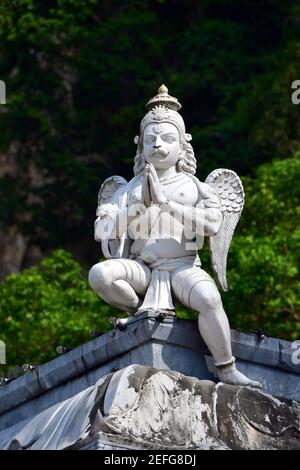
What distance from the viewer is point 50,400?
892 inches

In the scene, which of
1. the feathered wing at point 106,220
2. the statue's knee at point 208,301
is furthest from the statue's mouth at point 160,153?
the statue's knee at point 208,301

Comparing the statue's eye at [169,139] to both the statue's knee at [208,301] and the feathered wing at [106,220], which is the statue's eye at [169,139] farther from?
the statue's knee at [208,301]

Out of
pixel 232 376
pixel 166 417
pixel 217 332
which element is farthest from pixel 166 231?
pixel 166 417

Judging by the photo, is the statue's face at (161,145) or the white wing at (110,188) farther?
the white wing at (110,188)

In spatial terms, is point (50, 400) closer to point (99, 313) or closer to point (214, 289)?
point (214, 289)

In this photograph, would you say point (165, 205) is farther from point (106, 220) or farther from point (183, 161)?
point (183, 161)

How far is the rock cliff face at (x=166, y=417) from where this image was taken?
20781 mm

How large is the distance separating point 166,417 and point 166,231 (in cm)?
238

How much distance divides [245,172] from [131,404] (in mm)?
20281

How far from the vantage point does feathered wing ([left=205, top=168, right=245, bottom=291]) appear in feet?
75.1

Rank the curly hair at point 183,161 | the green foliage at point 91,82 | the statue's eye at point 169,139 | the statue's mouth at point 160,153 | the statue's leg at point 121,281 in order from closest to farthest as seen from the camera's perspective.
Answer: the statue's leg at point 121,281, the statue's mouth at point 160,153, the statue's eye at point 169,139, the curly hair at point 183,161, the green foliage at point 91,82

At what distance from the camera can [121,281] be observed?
22078 mm

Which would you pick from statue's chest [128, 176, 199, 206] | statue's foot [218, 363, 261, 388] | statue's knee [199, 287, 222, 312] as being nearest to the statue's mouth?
statue's chest [128, 176, 199, 206]

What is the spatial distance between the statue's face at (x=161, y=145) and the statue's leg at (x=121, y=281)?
120 cm
